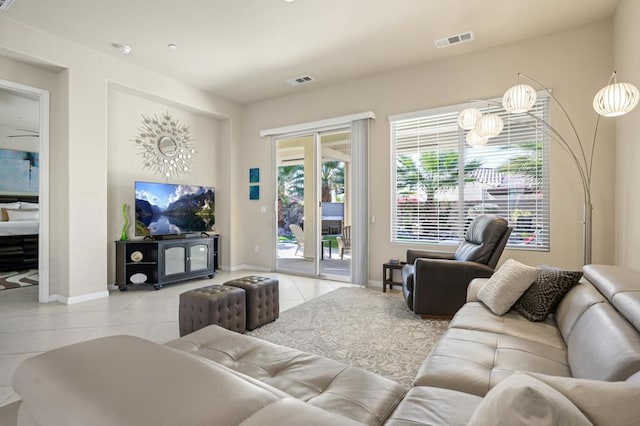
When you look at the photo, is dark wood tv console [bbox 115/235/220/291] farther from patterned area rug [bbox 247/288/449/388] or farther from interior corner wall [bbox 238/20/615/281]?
interior corner wall [bbox 238/20/615/281]

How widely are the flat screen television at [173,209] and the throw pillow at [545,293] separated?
15.5 feet

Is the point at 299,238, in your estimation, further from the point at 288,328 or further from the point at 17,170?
the point at 17,170

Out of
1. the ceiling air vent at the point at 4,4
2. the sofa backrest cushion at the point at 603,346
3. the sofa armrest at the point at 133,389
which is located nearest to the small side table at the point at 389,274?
the sofa backrest cushion at the point at 603,346

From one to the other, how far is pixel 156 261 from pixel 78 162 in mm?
1594

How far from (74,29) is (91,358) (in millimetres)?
4375

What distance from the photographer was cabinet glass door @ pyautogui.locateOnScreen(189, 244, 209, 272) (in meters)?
5.23

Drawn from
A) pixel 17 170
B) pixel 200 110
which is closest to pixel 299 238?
pixel 200 110

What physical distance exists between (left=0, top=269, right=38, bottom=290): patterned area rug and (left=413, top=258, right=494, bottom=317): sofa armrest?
5.62 meters

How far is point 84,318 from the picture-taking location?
3.46 metres

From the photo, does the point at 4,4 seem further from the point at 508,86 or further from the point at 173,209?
the point at 508,86

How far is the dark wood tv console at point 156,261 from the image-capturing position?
4.62 meters

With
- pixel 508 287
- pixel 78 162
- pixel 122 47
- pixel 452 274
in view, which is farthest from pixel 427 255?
pixel 122 47

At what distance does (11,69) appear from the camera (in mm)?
3820

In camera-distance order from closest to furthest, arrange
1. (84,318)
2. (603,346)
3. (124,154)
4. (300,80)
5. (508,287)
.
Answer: (603,346), (508,287), (84,318), (124,154), (300,80)
